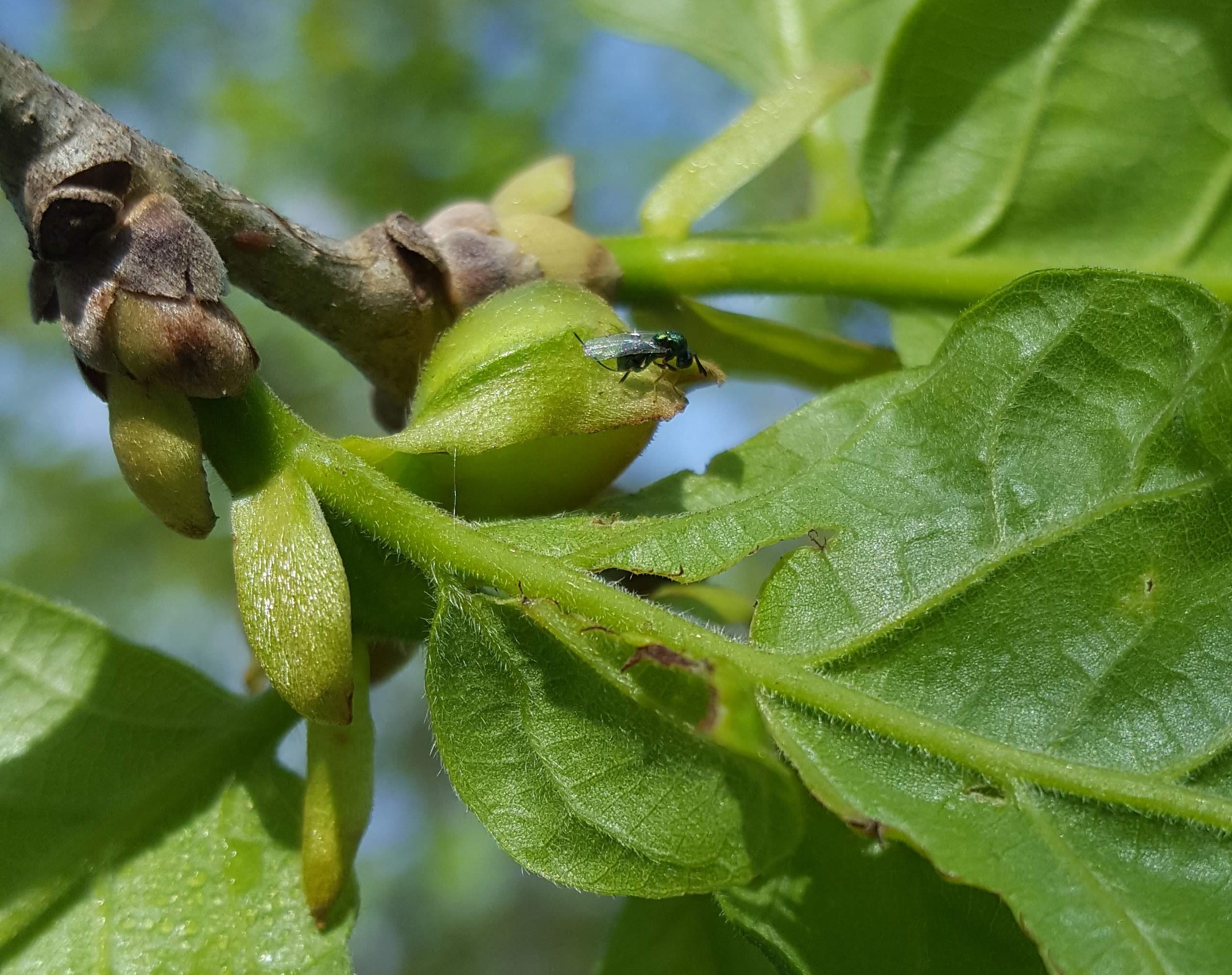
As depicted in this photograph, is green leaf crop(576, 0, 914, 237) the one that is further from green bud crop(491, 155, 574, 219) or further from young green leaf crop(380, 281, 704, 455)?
young green leaf crop(380, 281, 704, 455)

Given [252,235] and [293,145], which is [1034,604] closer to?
[252,235]

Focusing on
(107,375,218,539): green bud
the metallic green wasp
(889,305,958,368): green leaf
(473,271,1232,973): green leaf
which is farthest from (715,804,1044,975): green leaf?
(889,305,958,368): green leaf

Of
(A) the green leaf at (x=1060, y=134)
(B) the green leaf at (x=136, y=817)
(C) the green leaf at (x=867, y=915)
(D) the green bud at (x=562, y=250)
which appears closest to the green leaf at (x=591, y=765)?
(C) the green leaf at (x=867, y=915)

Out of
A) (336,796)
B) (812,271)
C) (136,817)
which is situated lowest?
(136,817)

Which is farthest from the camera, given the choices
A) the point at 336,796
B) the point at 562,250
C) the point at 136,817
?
the point at 562,250

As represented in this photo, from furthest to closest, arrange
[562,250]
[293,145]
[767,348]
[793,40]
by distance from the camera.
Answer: [293,145]
[793,40]
[767,348]
[562,250]

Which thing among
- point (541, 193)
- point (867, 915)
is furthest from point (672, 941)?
point (541, 193)

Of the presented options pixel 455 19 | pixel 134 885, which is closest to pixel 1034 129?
pixel 134 885
